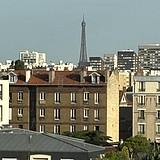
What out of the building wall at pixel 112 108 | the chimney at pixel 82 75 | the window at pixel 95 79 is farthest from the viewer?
A: the chimney at pixel 82 75

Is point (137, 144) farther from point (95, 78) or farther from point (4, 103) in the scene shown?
point (95, 78)

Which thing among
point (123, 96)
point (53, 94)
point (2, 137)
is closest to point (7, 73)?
point (53, 94)

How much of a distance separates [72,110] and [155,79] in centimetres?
870

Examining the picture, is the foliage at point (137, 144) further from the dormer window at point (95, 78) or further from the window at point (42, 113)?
the window at point (42, 113)

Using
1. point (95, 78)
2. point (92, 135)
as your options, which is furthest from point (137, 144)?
point (95, 78)

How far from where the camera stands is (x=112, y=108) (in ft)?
265

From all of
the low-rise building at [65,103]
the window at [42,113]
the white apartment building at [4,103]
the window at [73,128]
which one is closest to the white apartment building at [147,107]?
the low-rise building at [65,103]

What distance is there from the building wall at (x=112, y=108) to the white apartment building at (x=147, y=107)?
7.03 ft

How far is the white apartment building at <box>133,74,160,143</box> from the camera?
79188 mm

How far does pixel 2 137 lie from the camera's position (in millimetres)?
35844

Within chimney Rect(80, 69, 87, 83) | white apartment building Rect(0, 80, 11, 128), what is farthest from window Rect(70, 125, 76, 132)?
white apartment building Rect(0, 80, 11, 128)

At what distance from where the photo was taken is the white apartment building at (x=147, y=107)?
79188mm

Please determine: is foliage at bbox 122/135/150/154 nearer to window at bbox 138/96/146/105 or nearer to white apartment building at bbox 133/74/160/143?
white apartment building at bbox 133/74/160/143

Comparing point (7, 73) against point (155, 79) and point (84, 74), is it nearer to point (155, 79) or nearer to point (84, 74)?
point (84, 74)
